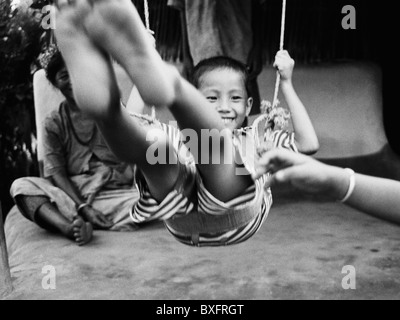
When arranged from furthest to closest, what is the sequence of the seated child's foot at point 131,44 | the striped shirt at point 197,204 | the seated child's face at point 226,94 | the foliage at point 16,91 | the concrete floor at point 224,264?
the foliage at point 16,91
the concrete floor at point 224,264
the seated child's face at point 226,94
the striped shirt at point 197,204
the seated child's foot at point 131,44

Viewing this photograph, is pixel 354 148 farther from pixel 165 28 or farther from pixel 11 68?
pixel 11 68

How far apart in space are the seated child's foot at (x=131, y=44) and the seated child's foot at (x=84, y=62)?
0.5 inches

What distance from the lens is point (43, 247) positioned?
1.94 metres

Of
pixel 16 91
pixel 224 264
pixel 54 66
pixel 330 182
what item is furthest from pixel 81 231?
pixel 330 182

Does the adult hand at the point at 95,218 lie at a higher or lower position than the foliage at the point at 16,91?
lower

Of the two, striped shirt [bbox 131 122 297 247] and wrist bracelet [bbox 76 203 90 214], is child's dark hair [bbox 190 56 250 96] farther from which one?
wrist bracelet [bbox 76 203 90 214]

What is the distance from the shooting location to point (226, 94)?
4.03 ft

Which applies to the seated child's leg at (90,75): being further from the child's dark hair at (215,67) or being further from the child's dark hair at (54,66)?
the child's dark hair at (54,66)

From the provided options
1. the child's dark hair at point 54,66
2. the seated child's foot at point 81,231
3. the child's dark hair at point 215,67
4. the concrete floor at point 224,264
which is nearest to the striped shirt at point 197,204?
the child's dark hair at point 215,67

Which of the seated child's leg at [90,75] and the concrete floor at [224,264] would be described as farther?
the concrete floor at [224,264]

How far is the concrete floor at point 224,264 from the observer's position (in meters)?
1.65

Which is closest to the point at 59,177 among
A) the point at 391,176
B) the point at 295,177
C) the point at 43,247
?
the point at 43,247

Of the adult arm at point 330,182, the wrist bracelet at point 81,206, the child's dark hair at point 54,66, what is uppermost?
the child's dark hair at point 54,66

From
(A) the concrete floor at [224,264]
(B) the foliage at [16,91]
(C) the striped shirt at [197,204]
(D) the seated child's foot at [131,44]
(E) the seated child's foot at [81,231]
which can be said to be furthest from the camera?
(B) the foliage at [16,91]
